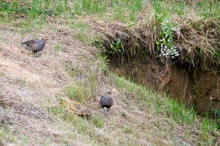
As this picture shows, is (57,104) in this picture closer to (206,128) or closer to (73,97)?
(73,97)

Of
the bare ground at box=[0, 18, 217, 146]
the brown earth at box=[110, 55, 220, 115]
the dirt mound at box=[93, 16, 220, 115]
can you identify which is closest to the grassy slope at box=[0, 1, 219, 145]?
the bare ground at box=[0, 18, 217, 146]

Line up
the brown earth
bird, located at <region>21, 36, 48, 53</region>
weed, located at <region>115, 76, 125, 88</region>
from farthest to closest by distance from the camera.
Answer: the brown earth < weed, located at <region>115, 76, 125, 88</region> < bird, located at <region>21, 36, 48, 53</region>

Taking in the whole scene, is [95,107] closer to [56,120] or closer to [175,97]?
[56,120]

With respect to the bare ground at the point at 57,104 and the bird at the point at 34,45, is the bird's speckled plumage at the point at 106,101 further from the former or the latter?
the bird at the point at 34,45

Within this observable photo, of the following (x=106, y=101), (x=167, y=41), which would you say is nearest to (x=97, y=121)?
(x=106, y=101)

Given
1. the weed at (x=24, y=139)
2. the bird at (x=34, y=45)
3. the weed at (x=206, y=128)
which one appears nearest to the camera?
the weed at (x=24, y=139)

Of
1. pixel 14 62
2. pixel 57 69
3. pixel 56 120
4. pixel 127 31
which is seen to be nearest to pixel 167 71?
pixel 127 31

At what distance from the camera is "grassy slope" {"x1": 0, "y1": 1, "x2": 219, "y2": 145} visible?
6.25m

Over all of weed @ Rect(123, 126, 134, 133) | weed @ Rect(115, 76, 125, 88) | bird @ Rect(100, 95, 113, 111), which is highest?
bird @ Rect(100, 95, 113, 111)

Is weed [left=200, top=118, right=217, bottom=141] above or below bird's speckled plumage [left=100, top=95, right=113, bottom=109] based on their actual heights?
below

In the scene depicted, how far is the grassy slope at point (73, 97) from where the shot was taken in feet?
20.5

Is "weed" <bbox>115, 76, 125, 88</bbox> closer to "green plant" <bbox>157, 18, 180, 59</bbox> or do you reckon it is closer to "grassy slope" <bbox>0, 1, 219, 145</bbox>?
"grassy slope" <bbox>0, 1, 219, 145</bbox>

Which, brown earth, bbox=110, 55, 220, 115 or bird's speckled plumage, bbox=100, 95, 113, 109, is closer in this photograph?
bird's speckled plumage, bbox=100, 95, 113, 109

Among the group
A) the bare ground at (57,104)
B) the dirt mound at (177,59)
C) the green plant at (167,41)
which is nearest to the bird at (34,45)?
the bare ground at (57,104)
